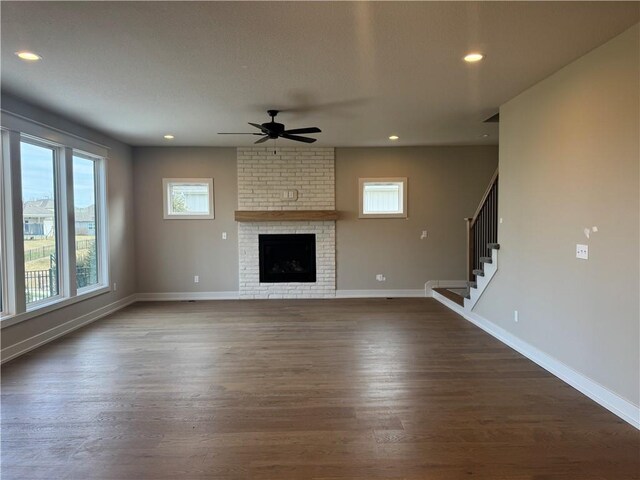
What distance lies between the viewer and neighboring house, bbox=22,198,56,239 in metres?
4.35

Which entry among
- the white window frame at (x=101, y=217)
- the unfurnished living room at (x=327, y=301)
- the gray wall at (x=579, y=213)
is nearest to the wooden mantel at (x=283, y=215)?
the unfurnished living room at (x=327, y=301)

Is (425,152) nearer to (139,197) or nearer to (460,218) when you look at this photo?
→ (460,218)

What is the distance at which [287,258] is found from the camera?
714cm

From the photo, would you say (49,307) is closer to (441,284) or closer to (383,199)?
(383,199)

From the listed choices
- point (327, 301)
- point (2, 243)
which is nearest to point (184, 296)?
point (327, 301)

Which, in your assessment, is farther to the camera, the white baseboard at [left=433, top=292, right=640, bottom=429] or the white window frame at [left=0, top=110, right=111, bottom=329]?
the white window frame at [left=0, top=110, right=111, bottom=329]

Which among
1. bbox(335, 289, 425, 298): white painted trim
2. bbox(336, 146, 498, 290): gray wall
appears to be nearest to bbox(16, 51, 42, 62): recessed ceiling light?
bbox(336, 146, 498, 290): gray wall

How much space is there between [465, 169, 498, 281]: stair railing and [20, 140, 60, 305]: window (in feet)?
18.7

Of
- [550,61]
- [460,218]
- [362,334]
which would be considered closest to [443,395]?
[362,334]

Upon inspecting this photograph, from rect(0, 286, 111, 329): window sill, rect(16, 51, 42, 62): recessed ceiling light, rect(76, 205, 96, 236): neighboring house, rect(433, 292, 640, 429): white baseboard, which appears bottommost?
rect(433, 292, 640, 429): white baseboard

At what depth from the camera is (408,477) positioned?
2.12 meters

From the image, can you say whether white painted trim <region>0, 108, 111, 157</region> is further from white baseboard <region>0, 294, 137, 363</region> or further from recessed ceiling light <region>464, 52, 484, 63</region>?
recessed ceiling light <region>464, 52, 484, 63</region>

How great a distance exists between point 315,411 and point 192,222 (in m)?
5.05

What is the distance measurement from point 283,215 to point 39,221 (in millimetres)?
3577
